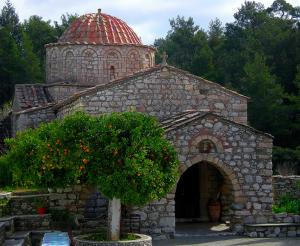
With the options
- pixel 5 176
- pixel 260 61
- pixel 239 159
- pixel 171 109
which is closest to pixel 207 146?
pixel 239 159

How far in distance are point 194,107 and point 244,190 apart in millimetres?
A: 3713

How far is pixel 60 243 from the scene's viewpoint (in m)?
11.2

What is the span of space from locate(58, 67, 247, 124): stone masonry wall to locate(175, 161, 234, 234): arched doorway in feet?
5.82

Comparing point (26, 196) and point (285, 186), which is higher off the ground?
point (285, 186)

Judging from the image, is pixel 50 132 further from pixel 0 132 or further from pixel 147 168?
pixel 0 132

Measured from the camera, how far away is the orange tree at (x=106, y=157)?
11.8m

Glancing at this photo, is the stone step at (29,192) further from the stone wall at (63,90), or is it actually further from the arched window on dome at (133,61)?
the arched window on dome at (133,61)

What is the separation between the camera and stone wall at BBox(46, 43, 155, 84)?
21.3 metres

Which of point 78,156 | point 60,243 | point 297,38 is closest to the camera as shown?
point 60,243

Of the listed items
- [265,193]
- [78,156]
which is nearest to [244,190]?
[265,193]

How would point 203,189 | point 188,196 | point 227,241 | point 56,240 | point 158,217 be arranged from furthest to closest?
point 188,196
point 203,189
point 158,217
point 227,241
point 56,240

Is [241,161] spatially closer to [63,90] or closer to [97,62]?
[97,62]

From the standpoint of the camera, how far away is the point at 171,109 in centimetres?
1759

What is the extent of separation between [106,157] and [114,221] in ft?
4.73
